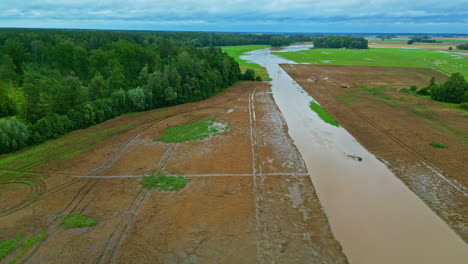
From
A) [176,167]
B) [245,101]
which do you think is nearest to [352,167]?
[176,167]

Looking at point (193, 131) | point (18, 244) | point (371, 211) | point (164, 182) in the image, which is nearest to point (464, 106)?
point (371, 211)

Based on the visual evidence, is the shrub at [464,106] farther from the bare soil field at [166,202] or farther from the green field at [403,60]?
the green field at [403,60]

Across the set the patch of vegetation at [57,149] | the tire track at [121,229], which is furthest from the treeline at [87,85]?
the tire track at [121,229]

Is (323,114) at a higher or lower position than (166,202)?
higher

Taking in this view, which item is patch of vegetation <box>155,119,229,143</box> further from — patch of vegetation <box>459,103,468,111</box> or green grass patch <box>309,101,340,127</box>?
patch of vegetation <box>459,103,468,111</box>

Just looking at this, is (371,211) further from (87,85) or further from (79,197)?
(87,85)

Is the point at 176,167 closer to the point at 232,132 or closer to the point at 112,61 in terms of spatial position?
the point at 232,132
